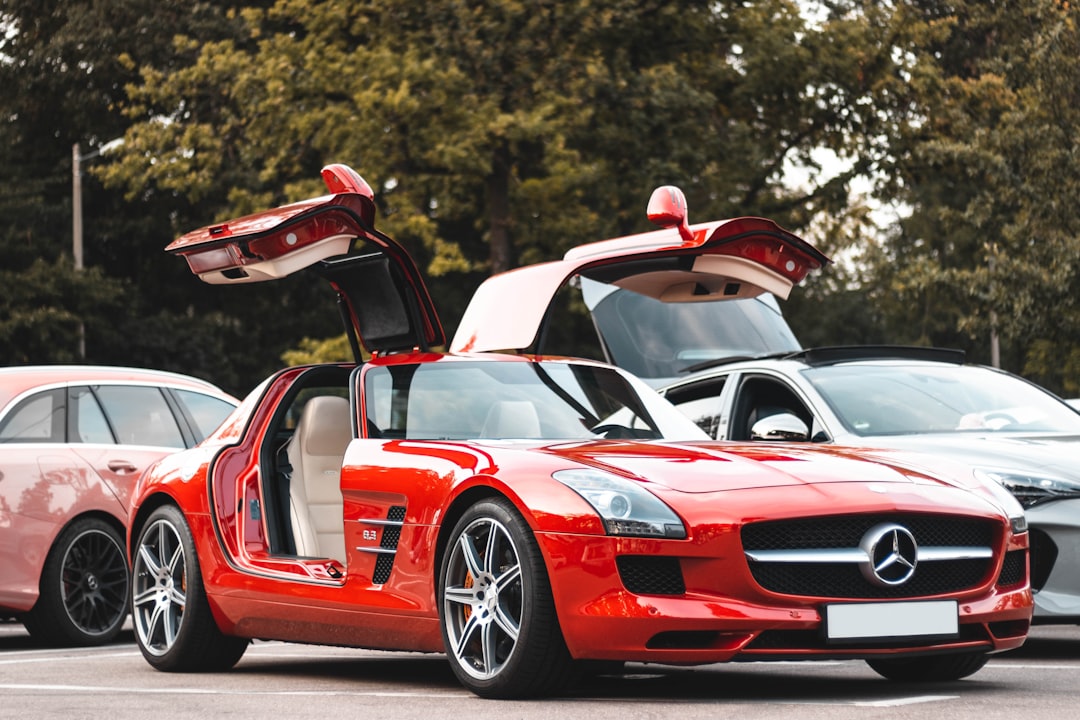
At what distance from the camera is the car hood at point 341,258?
316 inches

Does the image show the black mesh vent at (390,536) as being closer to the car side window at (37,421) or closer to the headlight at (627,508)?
the headlight at (627,508)

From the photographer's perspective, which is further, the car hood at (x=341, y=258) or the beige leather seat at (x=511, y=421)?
the car hood at (x=341, y=258)

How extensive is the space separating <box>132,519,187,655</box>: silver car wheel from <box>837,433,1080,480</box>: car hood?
3.37 metres

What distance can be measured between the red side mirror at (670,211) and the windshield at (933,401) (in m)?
1.67

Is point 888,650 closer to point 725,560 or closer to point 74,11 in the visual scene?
point 725,560

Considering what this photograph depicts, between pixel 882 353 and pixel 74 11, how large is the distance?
29.8 meters

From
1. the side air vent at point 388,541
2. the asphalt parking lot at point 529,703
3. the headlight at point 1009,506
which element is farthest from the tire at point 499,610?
the headlight at point 1009,506

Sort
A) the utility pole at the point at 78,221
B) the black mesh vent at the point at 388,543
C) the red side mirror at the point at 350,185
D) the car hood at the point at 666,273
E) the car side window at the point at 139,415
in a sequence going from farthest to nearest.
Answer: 1. the utility pole at the point at 78,221
2. the car side window at the point at 139,415
3. the red side mirror at the point at 350,185
4. the car hood at the point at 666,273
5. the black mesh vent at the point at 388,543

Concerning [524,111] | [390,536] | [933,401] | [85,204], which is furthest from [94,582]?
[85,204]

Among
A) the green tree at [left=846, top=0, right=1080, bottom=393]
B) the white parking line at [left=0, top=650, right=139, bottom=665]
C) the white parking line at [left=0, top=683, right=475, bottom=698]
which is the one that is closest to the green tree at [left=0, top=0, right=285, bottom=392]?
the green tree at [left=846, top=0, right=1080, bottom=393]

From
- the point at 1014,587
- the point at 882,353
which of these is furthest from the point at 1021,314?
the point at 1014,587

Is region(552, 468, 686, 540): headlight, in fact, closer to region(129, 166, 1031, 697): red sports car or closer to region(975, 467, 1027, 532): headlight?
region(129, 166, 1031, 697): red sports car

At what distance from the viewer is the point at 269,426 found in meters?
8.55

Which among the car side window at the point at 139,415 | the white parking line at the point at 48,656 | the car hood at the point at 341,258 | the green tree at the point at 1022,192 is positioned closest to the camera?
the car hood at the point at 341,258
